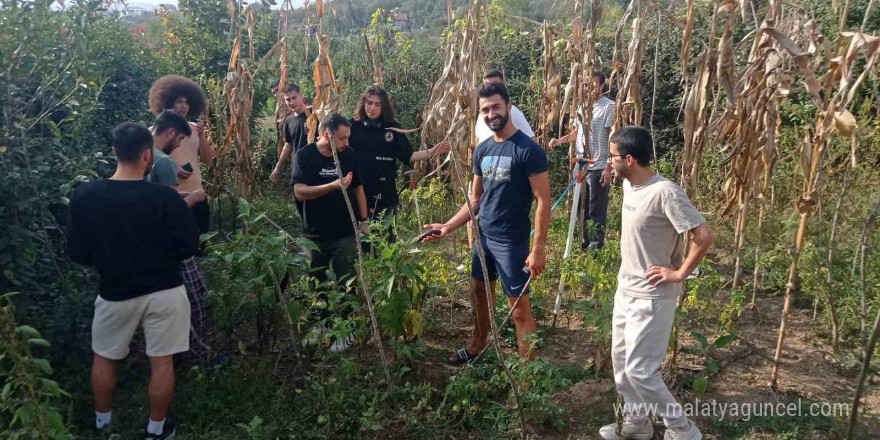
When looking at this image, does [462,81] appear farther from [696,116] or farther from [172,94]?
[172,94]

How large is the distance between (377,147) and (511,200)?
1523 mm

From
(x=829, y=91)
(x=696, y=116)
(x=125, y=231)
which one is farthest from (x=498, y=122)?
(x=125, y=231)

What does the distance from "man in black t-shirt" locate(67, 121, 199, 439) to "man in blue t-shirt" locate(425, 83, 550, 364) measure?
1415 millimetres

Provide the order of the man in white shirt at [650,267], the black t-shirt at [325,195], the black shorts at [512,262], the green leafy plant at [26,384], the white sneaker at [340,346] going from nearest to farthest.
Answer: the green leafy plant at [26,384] < the man in white shirt at [650,267] < the black shorts at [512,262] < the white sneaker at [340,346] < the black t-shirt at [325,195]

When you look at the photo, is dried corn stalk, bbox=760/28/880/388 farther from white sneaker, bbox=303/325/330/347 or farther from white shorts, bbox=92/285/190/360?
white shorts, bbox=92/285/190/360

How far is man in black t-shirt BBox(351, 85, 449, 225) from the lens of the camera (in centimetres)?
446

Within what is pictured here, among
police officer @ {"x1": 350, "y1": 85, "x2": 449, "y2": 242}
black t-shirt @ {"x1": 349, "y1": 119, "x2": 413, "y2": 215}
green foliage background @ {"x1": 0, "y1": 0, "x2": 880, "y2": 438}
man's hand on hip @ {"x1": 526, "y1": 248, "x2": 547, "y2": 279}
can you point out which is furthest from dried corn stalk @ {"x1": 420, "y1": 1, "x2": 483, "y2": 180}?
man's hand on hip @ {"x1": 526, "y1": 248, "x2": 547, "y2": 279}

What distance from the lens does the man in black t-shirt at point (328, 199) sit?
12.6 feet

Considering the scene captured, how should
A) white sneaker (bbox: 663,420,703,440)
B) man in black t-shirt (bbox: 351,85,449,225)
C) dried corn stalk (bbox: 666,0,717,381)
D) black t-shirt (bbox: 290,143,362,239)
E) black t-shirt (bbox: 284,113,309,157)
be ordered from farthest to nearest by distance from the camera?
black t-shirt (bbox: 284,113,309,157) → man in black t-shirt (bbox: 351,85,449,225) → black t-shirt (bbox: 290,143,362,239) → dried corn stalk (bbox: 666,0,717,381) → white sneaker (bbox: 663,420,703,440)

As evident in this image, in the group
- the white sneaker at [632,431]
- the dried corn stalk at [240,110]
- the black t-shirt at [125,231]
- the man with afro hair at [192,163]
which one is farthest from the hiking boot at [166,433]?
the dried corn stalk at [240,110]

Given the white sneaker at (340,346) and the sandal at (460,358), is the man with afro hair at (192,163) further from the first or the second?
the sandal at (460,358)

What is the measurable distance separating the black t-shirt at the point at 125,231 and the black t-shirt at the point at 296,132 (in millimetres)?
2303

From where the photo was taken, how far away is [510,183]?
3.33 m

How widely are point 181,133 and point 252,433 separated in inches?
71.4
